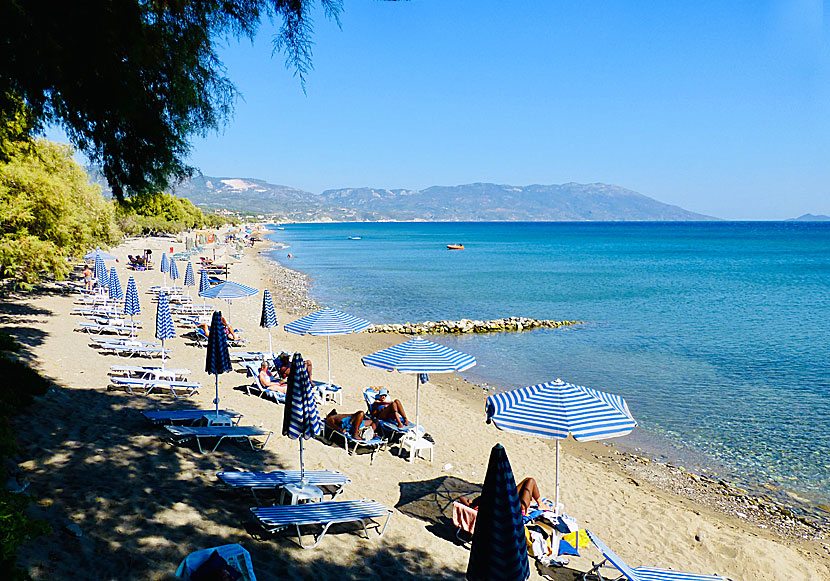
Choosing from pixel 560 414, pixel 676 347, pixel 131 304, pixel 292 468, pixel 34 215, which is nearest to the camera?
pixel 560 414

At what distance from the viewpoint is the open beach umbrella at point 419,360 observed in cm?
973

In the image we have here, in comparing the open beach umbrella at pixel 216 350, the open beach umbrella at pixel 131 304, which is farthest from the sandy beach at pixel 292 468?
the open beach umbrella at pixel 131 304

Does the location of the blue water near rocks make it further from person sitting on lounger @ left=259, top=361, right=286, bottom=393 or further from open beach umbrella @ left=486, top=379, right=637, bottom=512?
person sitting on lounger @ left=259, top=361, right=286, bottom=393

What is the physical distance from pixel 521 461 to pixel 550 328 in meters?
16.1

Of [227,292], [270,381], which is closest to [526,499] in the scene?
[270,381]

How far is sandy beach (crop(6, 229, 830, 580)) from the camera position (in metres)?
5.28

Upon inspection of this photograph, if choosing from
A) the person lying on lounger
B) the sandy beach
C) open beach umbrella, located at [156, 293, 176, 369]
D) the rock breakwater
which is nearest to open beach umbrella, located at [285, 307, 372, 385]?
the sandy beach

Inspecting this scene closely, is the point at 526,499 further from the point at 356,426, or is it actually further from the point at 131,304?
the point at 131,304

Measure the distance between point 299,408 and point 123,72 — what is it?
415cm

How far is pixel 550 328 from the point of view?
25.7 metres

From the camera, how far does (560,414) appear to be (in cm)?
706

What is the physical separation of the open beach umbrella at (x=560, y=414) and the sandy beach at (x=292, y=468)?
1531mm

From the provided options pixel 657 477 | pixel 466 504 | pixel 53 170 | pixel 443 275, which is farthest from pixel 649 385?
pixel 443 275

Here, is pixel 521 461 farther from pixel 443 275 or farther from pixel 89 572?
pixel 443 275
